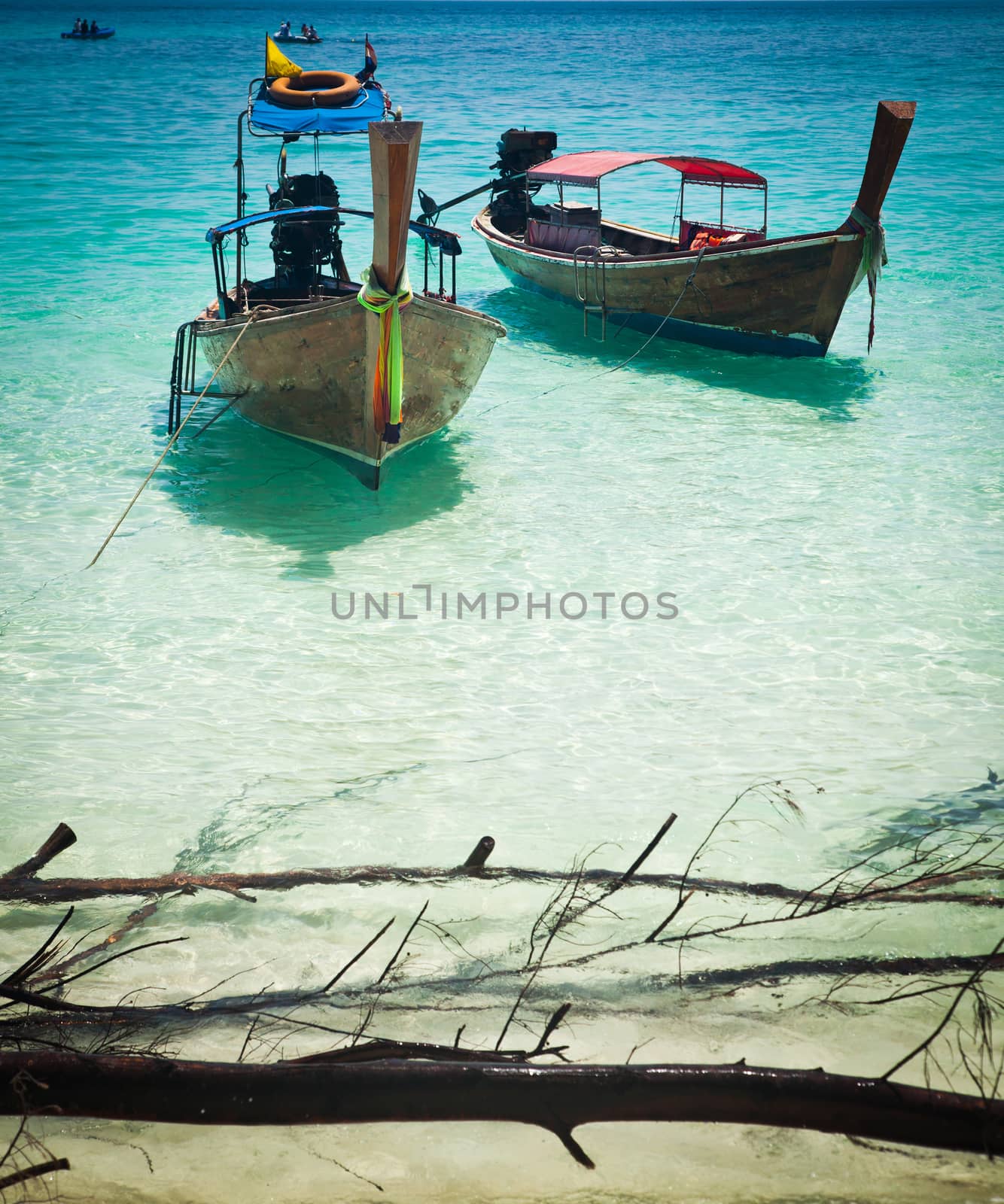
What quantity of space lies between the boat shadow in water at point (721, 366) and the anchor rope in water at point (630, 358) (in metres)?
0.06

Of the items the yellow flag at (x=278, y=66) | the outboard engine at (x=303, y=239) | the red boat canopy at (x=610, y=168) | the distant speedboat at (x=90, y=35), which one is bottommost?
the outboard engine at (x=303, y=239)

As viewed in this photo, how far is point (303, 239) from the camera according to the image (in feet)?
29.2

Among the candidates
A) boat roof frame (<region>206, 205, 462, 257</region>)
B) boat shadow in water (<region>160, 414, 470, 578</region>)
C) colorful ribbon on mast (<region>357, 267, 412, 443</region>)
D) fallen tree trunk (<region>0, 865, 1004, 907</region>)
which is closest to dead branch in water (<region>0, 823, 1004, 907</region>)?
fallen tree trunk (<region>0, 865, 1004, 907</region>)

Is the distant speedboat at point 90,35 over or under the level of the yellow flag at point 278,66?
over

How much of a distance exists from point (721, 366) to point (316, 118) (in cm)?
516

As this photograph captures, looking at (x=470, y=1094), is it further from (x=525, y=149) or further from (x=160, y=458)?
(x=525, y=149)

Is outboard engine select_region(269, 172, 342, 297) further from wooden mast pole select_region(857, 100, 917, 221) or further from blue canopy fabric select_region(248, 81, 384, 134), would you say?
wooden mast pole select_region(857, 100, 917, 221)

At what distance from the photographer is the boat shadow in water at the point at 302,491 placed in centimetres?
717

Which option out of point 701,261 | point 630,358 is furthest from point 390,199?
point 630,358

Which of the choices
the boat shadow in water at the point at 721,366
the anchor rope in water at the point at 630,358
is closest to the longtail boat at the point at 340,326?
the anchor rope in water at the point at 630,358

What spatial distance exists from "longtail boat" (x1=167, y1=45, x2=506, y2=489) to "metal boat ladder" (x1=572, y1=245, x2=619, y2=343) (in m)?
3.31

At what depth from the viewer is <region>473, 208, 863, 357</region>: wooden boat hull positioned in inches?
392

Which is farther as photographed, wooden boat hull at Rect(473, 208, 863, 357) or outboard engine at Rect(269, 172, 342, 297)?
wooden boat hull at Rect(473, 208, 863, 357)

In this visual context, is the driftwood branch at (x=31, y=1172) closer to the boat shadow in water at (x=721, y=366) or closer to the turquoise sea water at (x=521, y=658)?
the turquoise sea water at (x=521, y=658)
